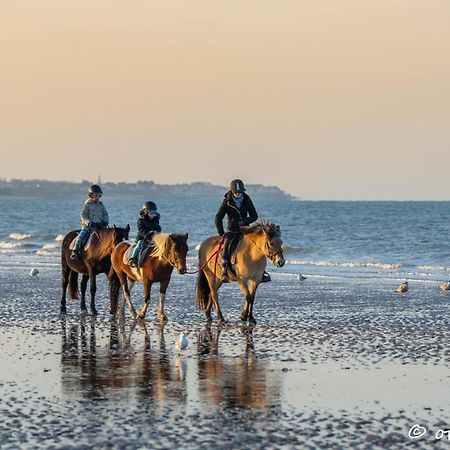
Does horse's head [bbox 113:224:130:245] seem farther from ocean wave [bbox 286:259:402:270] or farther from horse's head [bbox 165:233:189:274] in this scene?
ocean wave [bbox 286:259:402:270]

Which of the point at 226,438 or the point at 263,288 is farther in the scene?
the point at 263,288

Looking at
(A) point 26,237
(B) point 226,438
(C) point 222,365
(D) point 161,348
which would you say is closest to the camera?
(B) point 226,438

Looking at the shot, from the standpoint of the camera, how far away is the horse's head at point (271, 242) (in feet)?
59.8

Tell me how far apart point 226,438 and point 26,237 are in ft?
197

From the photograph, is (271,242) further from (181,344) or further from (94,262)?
(94,262)

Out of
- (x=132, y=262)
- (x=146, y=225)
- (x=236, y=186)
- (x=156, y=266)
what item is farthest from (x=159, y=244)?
(x=236, y=186)

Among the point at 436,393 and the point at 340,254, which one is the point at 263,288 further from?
the point at 340,254

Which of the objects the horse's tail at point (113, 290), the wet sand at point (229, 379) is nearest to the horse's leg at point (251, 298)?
the wet sand at point (229, 379)

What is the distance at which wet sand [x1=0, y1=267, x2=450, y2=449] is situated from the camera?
9.88 metres

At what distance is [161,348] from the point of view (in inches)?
612

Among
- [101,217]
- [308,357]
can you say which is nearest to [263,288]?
[101,217]

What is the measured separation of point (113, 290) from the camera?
795 inches
